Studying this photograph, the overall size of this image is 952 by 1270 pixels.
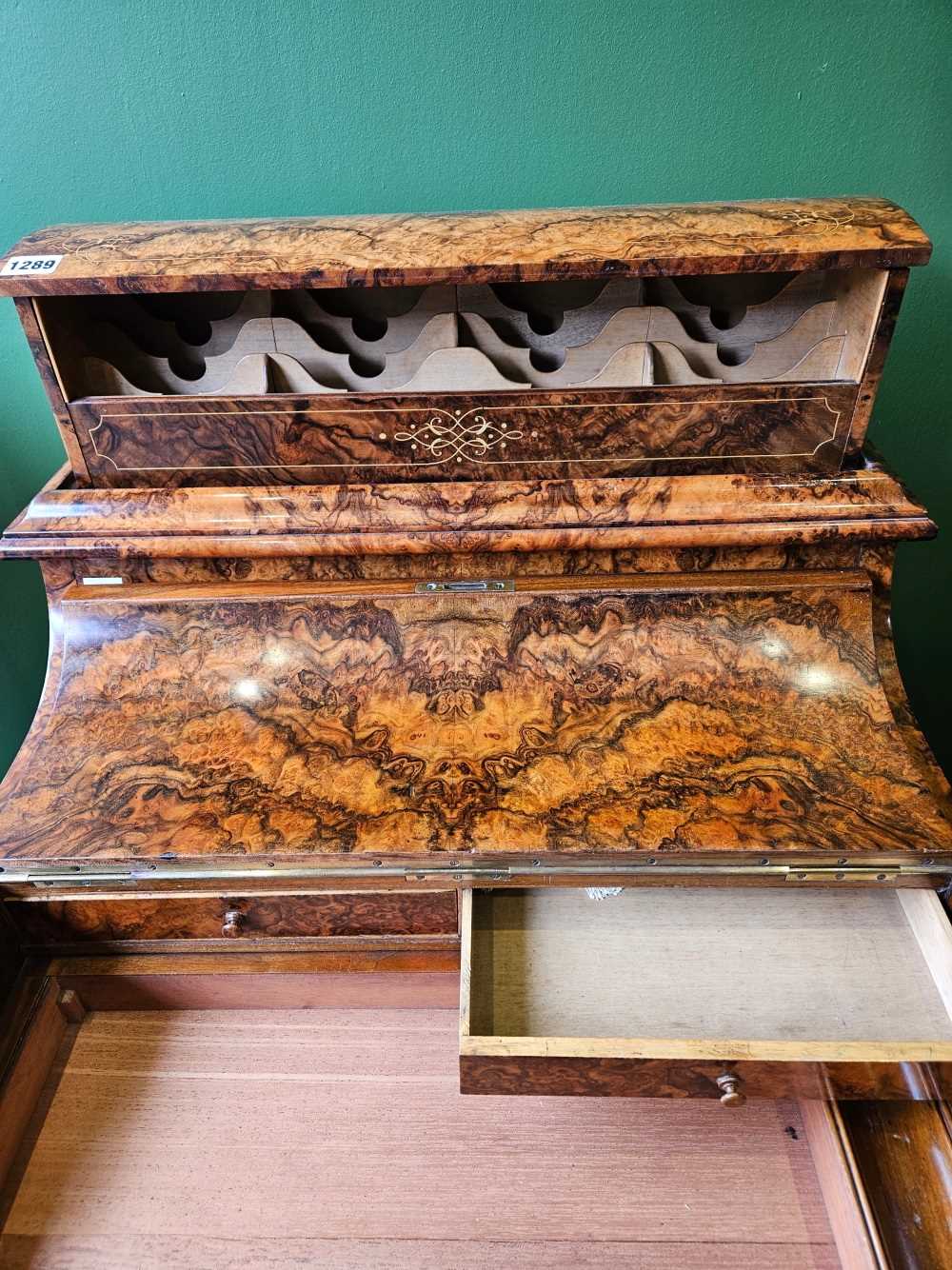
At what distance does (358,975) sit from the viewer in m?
1.37

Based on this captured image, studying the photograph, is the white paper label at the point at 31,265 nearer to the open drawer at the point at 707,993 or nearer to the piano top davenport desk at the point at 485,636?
the piano top davenport desk at the point at 485,636

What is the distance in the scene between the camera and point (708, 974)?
1176mm

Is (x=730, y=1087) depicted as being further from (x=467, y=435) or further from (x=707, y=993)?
(x=467, y=435)

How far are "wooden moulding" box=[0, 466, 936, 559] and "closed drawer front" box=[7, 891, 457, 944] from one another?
1.81 ft

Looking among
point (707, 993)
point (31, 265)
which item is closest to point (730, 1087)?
point (707, 993)

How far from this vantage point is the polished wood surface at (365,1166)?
1152 mm

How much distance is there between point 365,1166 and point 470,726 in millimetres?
679

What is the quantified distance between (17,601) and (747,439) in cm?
173

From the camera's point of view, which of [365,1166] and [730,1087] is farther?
[365,1166]

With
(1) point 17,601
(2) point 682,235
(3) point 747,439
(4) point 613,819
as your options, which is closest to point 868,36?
(2) point 682,235

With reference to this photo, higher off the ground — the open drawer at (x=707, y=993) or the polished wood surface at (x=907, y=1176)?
the open drawer at (x=707, y=993)

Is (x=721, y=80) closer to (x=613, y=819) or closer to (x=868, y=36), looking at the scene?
(x=868, y=36)

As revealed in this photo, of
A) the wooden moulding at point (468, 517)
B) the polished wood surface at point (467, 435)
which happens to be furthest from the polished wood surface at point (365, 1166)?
the polished wood surface at point (467, 435)

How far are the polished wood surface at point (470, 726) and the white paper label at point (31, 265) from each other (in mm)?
500
